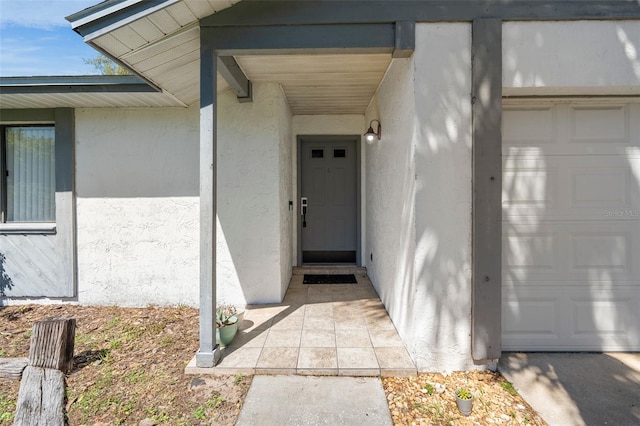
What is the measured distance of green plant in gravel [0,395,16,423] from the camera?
6.47ft

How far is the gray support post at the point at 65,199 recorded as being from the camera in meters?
3.72

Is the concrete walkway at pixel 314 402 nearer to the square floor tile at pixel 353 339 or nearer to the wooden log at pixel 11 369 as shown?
the square floor tile at pixel 353 339

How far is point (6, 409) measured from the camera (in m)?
2.06

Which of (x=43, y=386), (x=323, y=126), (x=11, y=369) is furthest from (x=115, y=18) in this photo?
(x=323, y=126)

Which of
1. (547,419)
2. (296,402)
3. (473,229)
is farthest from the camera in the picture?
(473,229)

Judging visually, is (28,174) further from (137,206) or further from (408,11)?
(408,11)

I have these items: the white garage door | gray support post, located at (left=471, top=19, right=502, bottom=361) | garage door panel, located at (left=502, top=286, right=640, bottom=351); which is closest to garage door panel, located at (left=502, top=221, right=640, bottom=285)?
the white garage door

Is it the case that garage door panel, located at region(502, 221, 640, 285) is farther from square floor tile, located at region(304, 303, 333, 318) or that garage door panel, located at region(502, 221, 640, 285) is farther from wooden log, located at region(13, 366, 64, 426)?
wooden log, located at region(13, 366, 64, 426)

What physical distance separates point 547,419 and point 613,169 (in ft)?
7.03

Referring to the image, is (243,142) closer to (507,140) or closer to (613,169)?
(507,140)

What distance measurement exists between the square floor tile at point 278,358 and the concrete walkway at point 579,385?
168 centimetres

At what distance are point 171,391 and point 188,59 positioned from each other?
113 inches

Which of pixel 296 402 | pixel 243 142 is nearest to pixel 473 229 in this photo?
pixel 296 402

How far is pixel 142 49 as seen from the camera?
2436 millimetres
